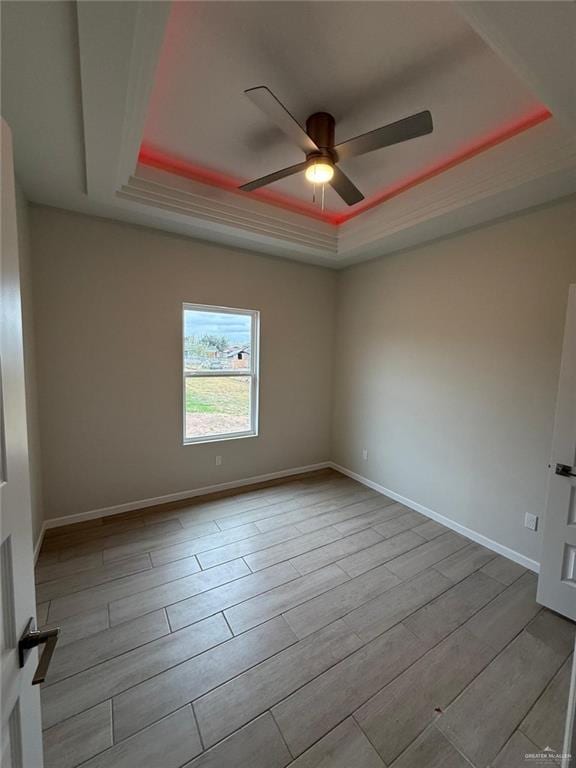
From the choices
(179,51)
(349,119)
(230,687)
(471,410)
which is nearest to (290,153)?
(349,119)

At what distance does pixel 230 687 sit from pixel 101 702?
0.57m

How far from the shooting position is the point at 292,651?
168 cm

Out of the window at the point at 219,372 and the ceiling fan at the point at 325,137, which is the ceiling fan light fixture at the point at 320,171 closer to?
the ceiling fan at the point at 325,137

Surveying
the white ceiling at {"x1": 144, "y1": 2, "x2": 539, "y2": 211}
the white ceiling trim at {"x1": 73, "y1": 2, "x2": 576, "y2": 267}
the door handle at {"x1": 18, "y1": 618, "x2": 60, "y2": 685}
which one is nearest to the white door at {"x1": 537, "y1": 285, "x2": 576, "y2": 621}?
the white ceiling trim at {"x1": 73, "y1": 2, "x2": 576, "y2": 267}

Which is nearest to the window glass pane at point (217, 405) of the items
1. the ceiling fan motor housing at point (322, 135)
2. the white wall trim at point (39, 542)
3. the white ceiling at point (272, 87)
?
the white wall trim at point (39, 542)

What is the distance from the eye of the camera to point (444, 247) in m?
2.92

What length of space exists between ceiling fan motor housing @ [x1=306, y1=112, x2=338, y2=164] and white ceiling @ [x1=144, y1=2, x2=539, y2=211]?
1.8 inches

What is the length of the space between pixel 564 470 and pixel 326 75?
256 centimetres

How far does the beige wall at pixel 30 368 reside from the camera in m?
2.29

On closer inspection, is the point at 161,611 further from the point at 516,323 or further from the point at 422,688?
the point at 516,323

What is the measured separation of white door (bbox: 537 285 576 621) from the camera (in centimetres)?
188

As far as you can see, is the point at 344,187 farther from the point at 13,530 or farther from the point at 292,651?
Result: the point at 292,651

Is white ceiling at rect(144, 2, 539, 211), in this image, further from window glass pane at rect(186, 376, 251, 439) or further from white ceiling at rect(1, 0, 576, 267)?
window glass pane at rect(186, 376, 251, 439)

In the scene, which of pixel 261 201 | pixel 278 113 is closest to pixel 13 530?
pixel 278 113
